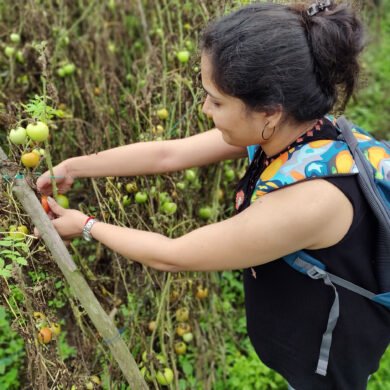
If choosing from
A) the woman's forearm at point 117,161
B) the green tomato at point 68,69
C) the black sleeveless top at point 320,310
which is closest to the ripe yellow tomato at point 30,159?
the woman's forearm at point 117,161

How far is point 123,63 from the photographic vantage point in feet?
10.3

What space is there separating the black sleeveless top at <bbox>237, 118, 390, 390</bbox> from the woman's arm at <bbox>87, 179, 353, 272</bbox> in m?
0.05

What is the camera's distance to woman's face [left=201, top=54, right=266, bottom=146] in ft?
3.63

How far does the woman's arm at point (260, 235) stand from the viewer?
1.05m

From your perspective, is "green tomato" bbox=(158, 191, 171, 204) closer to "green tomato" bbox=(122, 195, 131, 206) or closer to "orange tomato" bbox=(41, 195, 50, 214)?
"green tomato" bbox=(122, 195, 131, 206)

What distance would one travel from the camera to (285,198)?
1.06 m

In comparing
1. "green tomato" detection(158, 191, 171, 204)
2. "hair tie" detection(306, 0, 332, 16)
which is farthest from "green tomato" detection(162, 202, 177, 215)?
"hair tie" detection(306, 0, 332, 16)

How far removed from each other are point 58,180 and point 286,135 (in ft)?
2.31

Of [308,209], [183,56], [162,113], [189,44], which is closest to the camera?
[308,209]

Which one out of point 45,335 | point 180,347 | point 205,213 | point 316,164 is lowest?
point 180,347

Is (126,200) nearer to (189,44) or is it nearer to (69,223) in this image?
(69,223)

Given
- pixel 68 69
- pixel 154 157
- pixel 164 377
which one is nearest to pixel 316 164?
pixel 154 157

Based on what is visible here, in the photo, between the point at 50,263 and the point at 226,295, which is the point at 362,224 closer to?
the point at 50,263

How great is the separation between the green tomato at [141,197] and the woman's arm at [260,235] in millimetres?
575
